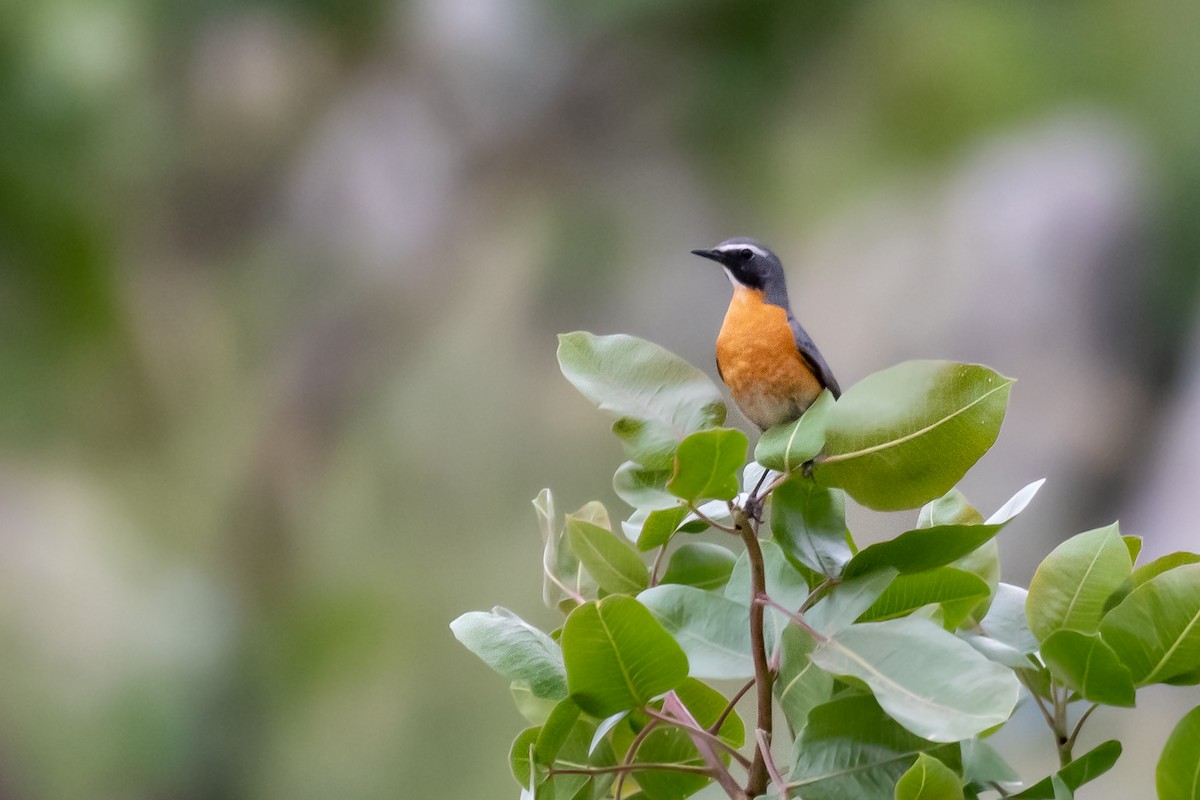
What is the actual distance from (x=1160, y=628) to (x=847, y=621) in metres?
0.11

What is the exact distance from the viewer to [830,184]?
161cm

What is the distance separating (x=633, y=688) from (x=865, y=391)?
128 millimetres

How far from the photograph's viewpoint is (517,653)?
0.38 metres

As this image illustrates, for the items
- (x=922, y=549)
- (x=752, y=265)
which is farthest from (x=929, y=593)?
(x=752, y=265)

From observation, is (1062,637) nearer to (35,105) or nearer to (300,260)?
(300,260)

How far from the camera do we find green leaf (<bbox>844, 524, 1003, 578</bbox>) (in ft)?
1.10

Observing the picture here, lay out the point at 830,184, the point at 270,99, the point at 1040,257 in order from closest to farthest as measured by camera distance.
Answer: the point at 1040,257 < the point at 830,184 < the point at 270,99

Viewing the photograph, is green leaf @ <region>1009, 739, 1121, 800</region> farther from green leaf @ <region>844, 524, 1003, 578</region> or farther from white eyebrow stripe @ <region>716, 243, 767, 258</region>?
white eyebrow stripe @ <region>716, 243, 767, 258</region>

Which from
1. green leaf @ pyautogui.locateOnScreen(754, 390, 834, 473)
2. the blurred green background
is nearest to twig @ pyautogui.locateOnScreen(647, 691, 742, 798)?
green leaf @ pyautogui.locateOnScreen(754, 390, 834, 473)

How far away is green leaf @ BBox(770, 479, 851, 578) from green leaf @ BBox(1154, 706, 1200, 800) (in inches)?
5.0

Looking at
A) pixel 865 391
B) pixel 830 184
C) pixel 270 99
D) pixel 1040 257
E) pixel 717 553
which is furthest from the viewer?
pixel 270 99

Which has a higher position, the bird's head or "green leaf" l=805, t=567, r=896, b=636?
the bird's head

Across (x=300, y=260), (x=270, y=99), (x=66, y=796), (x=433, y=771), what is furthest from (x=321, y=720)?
(x=270, y=99)

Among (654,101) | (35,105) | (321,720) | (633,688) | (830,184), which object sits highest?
(35,105)
